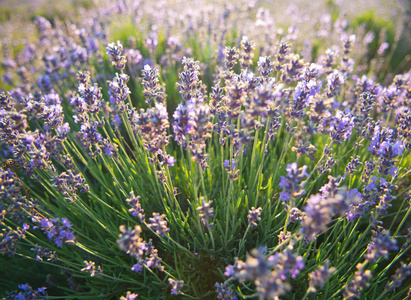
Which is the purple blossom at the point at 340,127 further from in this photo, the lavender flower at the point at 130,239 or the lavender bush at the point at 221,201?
the lavender flower at the point at 130,239

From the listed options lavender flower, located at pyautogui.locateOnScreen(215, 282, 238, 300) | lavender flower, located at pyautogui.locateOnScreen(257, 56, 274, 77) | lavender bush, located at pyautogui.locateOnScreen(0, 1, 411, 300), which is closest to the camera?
lavender bush, located at pyautogui.locateOnScreen(0, 1, 411, 300)

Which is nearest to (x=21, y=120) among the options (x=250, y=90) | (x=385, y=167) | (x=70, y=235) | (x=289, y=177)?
(x=70, y=235)

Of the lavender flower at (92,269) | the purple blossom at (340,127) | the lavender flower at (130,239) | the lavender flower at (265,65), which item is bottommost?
the lavender flower at (92,269)

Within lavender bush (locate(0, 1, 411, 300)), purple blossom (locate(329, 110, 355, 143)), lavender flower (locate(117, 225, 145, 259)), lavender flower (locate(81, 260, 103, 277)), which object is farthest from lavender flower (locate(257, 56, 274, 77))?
lavender flower (locate(81, 260, 103, 277))

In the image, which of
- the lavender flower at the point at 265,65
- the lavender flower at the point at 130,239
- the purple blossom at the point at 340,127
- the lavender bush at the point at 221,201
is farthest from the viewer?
the lavender flower at the point at 265,65

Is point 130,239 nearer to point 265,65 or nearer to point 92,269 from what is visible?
point 92,269

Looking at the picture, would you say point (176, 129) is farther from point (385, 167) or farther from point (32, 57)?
point (32, 57)

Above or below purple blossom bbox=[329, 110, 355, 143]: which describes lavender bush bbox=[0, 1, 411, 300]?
below

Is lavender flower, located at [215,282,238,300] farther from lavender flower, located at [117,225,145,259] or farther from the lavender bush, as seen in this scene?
lavender flower, located at [117,225,145,259]

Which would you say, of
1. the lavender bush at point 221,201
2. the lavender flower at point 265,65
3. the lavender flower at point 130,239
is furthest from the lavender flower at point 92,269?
the lavender flower at point 265,65

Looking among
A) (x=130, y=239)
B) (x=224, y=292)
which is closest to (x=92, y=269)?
(x=130, y=239)

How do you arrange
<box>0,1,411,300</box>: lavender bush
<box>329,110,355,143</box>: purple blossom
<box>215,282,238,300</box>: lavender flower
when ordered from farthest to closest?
1. <box>329,110,355,143</box>: purple blossom
2. <box>215,282,238,300</box>: lavender flower
3. <box>0,1,411,300</box>: lavender bush
